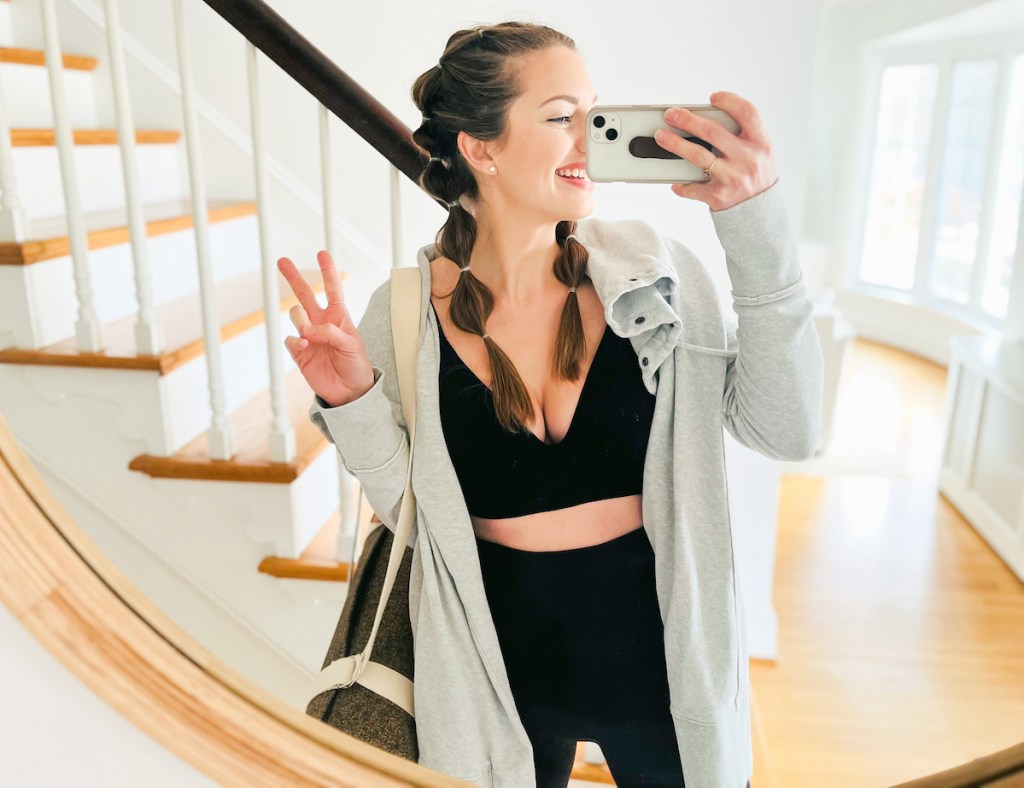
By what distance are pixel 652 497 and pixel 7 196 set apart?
40cm

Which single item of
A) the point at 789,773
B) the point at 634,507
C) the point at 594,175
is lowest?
the point at 789,773

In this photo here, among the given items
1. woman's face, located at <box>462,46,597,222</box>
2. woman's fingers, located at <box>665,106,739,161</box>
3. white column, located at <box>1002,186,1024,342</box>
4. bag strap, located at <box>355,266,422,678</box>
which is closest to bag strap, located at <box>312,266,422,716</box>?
bag strap, located at <box>355,266,422,678</box>

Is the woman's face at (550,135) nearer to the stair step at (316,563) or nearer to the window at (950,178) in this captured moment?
the window at (950,178)

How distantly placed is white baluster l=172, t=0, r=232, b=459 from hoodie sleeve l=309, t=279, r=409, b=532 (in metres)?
0.06

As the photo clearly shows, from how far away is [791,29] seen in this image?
0.41m

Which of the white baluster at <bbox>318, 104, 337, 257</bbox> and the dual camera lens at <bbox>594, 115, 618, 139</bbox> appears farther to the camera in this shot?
the white baluster at <bbox>318, 104, 337, 257</bbox>

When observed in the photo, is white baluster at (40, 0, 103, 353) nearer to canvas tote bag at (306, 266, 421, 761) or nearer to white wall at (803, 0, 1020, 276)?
canvas tote bag at (306, 266, 421, 761)

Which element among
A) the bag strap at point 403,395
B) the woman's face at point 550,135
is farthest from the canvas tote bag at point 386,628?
the woman's face at point 550,135

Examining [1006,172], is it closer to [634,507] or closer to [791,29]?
[791,29]

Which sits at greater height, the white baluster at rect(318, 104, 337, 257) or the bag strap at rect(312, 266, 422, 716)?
the white baluster at rect(318, 104, 337, 257)

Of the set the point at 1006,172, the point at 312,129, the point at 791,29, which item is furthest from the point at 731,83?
the point at 312,129

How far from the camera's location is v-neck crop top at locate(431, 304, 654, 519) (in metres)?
0.49

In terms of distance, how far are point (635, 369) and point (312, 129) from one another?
0.85 ft

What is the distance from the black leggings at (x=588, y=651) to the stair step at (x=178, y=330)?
0.69ft
